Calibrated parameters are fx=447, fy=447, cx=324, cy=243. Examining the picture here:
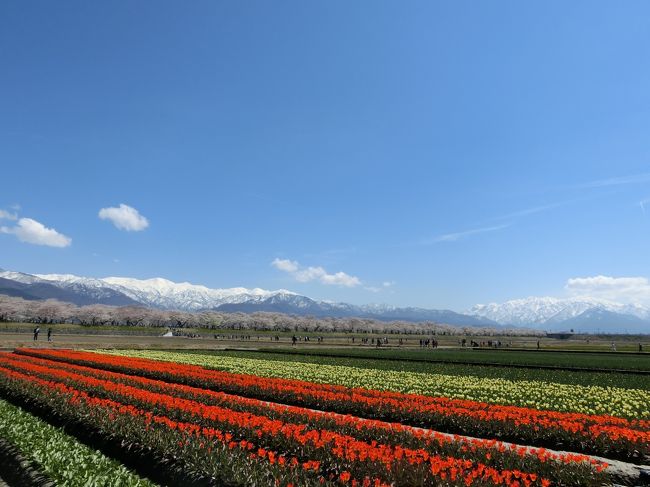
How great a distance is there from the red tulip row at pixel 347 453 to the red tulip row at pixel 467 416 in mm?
4959

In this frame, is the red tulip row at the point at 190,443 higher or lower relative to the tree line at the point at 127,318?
higher

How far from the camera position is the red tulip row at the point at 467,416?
11898 millimetres

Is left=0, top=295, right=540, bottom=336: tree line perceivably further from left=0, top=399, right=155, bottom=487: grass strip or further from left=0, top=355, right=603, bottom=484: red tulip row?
left=0, top=355, right=603, bottom=484: red tulip row

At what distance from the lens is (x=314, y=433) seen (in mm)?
9789

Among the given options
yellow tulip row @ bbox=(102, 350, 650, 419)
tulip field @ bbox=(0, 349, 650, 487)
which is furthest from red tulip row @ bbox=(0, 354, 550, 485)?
yellow tulip row @ bbox=(102, 350, 650, 419)

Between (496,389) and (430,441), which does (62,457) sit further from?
(496,389)

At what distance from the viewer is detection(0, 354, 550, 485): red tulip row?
751 cm

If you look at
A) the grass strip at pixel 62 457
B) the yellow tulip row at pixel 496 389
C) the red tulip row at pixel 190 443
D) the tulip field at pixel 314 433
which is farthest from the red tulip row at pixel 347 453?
the yellow tulip row at pixel 496 389

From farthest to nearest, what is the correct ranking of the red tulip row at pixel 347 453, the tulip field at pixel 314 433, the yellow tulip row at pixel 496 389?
the yellow tulip row at pixel 496 389 < the tulip field at pixel 314 433 < the red tulip row at pixel 347 453

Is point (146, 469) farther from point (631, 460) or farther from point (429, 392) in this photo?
point (429, 392)

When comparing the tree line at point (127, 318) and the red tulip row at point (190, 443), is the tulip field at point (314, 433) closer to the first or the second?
the red tulip row at point (190, 443)

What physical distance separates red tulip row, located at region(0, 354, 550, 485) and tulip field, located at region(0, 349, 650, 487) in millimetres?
33

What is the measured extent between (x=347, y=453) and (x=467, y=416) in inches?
302

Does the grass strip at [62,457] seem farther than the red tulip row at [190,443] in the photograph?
Yes
